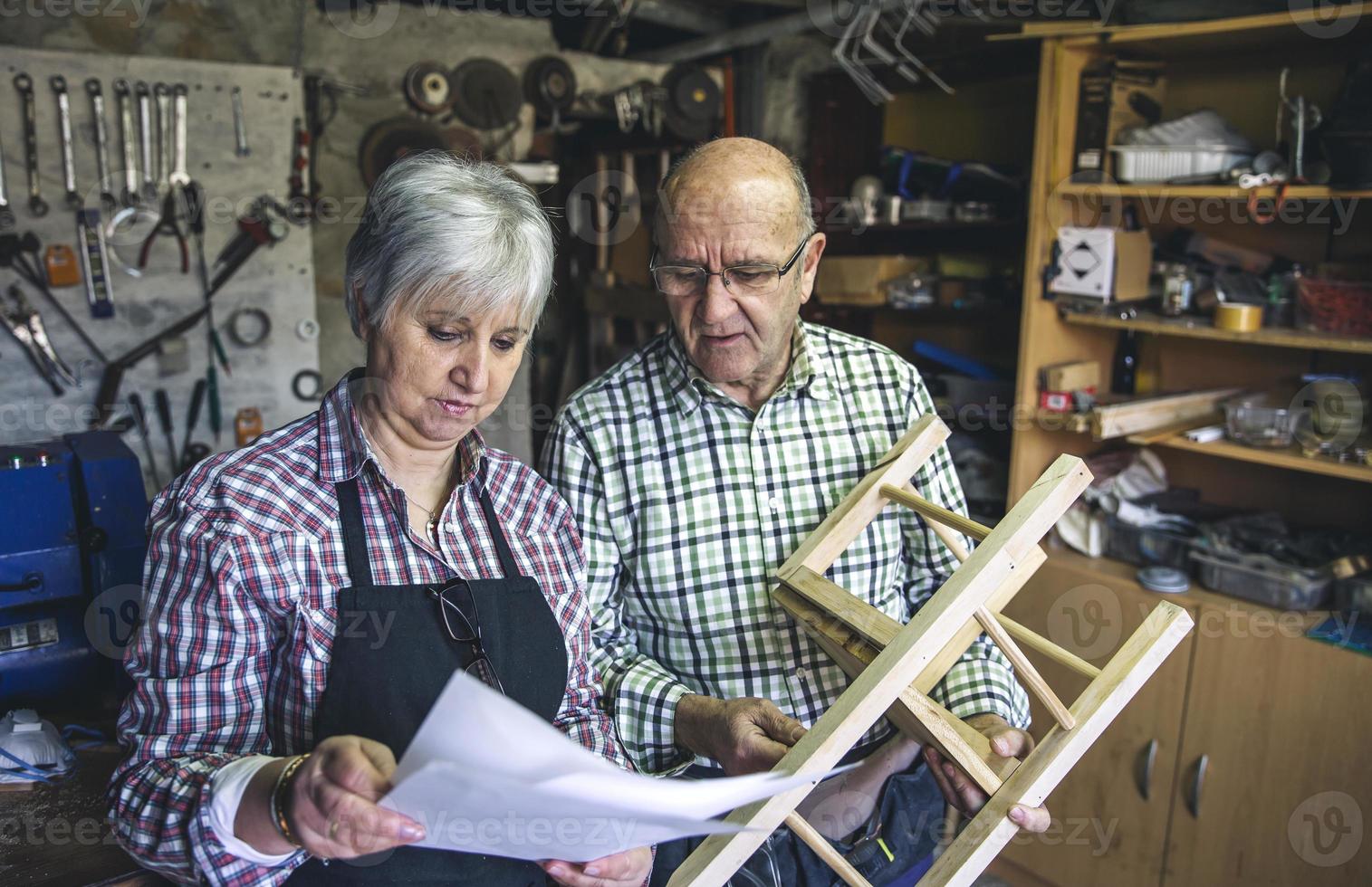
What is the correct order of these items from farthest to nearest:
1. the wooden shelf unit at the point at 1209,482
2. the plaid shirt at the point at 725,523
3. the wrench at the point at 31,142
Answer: the wrench at the point at 31,142 → the wooden shelf unit at the point at 1209,482 → the plaid shirt at the point at 725,523

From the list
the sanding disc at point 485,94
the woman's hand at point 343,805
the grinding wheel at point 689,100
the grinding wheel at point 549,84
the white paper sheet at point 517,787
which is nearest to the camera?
the white paper sheet at point 517,787

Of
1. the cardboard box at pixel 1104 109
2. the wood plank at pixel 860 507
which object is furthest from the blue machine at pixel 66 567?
the cardboard box at pixel 1104 109

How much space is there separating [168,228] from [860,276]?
249 centimetres

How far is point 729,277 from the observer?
62.2 inches

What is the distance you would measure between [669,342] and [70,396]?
8.97 feet

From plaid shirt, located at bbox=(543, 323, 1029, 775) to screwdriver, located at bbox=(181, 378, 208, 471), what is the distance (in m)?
2.47

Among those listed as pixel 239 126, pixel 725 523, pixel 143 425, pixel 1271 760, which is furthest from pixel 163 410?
pixel 1271 760

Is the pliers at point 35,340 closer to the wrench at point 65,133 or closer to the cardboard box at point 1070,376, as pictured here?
the wrench at point 65,133

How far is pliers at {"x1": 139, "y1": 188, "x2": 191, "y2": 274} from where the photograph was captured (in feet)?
11.5

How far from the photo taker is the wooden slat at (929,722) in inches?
50.0

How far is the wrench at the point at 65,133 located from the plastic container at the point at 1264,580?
3.73m

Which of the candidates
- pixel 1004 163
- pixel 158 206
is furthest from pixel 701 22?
pixel 158 206

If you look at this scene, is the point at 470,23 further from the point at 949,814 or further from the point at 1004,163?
the point at 949,814

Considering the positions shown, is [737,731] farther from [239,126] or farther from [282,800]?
[239,126]
